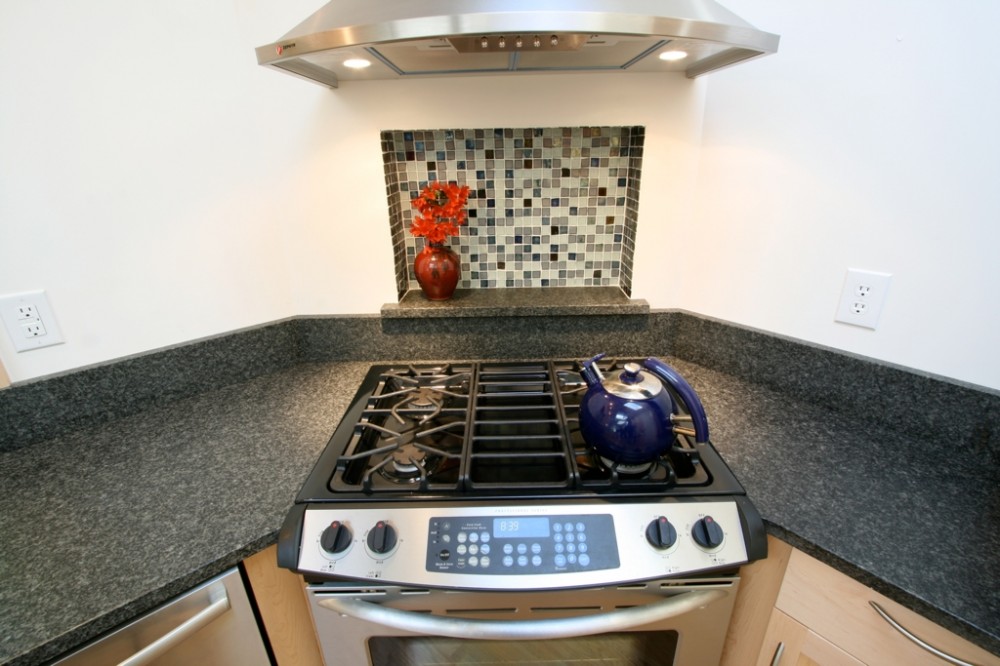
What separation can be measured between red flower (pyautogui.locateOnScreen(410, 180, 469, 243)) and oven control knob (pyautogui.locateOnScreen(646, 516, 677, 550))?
0.84 m

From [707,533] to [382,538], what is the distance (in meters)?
0.55

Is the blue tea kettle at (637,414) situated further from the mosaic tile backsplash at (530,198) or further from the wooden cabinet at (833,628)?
the mosaic tile backsplash at (530,198)

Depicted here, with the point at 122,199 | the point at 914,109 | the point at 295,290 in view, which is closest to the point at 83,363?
the point at 122,199

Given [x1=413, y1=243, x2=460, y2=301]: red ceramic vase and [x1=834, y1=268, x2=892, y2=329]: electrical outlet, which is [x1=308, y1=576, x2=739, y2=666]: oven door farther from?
[x1=413, y1=243, x2=460, y2=301]: red ceramic vase

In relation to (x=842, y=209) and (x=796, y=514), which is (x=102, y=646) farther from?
(x=842, y=209)

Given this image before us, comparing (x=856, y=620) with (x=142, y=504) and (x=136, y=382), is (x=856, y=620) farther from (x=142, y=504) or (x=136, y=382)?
(x=136, y=382)

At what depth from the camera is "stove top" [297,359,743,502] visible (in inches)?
32.9

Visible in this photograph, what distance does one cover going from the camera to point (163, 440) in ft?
3.35

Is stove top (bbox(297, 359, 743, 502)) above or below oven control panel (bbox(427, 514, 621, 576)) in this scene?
above

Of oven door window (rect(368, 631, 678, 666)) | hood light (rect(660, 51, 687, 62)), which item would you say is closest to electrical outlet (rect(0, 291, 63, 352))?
oven door window (rect(368, 631, 678, 666))

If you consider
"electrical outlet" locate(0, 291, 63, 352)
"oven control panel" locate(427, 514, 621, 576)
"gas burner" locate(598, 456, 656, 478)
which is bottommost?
"oven control panel" locate(427, 514, 621, 576)

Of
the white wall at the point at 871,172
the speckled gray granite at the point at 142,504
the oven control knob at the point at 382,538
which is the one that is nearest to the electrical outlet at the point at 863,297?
the white wall at the point at 871,172

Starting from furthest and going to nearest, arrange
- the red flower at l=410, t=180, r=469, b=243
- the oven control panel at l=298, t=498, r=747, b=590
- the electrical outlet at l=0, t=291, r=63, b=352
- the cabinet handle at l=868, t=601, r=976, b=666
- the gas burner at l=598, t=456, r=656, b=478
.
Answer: the red flower at l=410, t=180, r=469, b=243 < the electrical outlet at l=0, t=291, r=63, b=352 < the gas burner at l=598, t=456, r=656, b=478 < the oven control panel at l=298, t=498, r=747, b=590 < the cabinet handle at l=868, t=601, r=976, b=666

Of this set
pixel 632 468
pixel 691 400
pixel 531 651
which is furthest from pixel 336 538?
pixel 691 400
